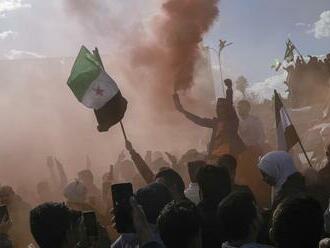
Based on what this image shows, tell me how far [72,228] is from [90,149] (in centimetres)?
1529

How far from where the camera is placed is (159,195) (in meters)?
3.58

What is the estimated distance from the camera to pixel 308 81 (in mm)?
16203

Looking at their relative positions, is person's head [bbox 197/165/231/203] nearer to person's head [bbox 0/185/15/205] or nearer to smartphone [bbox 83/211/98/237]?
smartphone [bbox 83/211/98/237]

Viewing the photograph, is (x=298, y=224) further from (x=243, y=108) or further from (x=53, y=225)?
(x=243, y=108)

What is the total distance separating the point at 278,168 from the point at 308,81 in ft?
41.3

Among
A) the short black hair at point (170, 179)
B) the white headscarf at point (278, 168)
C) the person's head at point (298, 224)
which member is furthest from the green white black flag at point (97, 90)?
the person's head at point (298, 224)

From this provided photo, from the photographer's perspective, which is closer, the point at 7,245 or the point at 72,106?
the point at 7,245

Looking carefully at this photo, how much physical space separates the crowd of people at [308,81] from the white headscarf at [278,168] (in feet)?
38.2

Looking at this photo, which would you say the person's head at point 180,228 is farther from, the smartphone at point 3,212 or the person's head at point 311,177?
the person's head at point 311,177

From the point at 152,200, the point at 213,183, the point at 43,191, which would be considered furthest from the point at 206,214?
the point at 43,191

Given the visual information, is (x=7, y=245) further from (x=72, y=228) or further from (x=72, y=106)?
(x=72, y=106)

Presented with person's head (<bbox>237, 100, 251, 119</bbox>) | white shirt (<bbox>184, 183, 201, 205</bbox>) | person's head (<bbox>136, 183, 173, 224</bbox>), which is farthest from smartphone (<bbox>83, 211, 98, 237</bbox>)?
person's head (<bbox>237, 100, 251, 119</bbox>)

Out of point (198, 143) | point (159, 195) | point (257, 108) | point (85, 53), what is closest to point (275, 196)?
point (159, 195)

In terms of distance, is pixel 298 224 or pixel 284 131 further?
pixel 284 131
